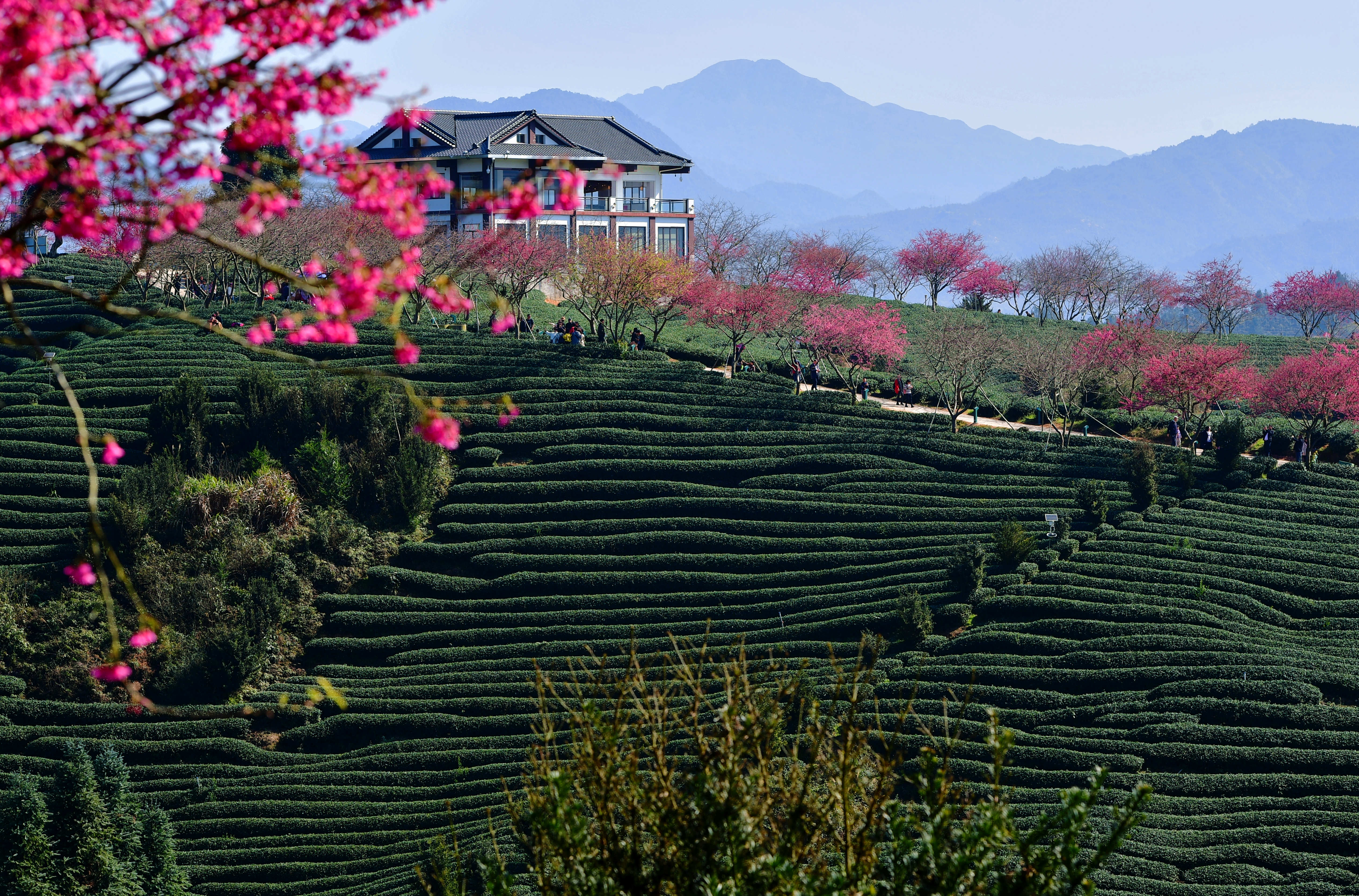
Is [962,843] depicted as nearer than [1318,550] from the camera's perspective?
Yes

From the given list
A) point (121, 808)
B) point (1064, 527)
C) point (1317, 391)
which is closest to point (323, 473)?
point (121, 808)

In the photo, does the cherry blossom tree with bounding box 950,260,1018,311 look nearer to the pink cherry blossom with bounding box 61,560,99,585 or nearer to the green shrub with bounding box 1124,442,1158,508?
the green shrub with bounding box 1124,442,1158,508

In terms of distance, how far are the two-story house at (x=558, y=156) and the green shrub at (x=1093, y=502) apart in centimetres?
3368

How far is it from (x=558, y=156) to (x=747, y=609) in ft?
137

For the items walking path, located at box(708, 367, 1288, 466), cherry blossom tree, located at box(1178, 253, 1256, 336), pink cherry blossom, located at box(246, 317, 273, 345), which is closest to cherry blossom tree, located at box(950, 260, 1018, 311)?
cherry blossom tree, located at box(1178, 253, 1256, 336)

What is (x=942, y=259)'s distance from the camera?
78.4m

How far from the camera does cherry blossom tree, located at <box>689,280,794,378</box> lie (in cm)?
5044

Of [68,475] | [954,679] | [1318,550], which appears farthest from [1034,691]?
[68,475]

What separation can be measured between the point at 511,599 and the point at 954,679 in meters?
13.5

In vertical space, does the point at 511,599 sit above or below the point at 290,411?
below

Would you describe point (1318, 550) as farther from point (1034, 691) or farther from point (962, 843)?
point (962, 843)

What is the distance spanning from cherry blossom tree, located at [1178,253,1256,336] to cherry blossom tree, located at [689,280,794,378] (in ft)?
113

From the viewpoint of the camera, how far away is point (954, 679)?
2631cm

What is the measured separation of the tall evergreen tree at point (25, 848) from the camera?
827 inches
